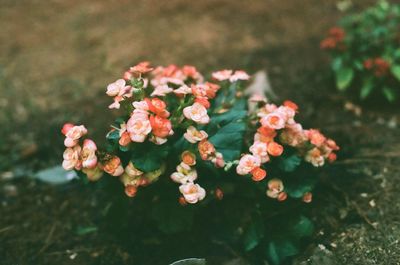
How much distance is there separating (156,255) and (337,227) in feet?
2.42

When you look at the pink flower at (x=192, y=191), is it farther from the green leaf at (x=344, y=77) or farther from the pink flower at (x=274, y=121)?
the green leaf at (x=344, y=77)

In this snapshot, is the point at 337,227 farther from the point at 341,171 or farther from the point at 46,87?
the point at 46,87

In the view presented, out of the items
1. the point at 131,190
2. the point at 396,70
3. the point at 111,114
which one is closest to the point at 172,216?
the point at 131,190

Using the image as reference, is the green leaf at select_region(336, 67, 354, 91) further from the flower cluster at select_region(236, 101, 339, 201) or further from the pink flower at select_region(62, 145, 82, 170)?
the pink flower at select_region(62, 145, 82, 170)

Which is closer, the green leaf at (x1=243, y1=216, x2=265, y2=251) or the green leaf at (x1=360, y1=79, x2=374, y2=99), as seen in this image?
the green leaf at (x1=243, y1=216, x2=265, y2=251)

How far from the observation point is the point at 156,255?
1.96 metres

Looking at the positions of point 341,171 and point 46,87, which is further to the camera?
point 46,87

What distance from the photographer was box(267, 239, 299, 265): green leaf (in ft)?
5.88

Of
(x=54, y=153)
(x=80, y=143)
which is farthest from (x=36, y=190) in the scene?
(x=80, y=143)

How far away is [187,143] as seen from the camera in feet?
5.93

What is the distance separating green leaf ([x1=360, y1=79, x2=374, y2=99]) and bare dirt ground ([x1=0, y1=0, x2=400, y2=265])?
11cm

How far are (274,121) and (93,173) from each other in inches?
26.8

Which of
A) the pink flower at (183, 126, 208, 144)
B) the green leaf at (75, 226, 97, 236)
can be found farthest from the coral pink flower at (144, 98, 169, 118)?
the green leaf at (75, 226, 97, 236)

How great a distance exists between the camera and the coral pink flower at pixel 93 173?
5.68ft
